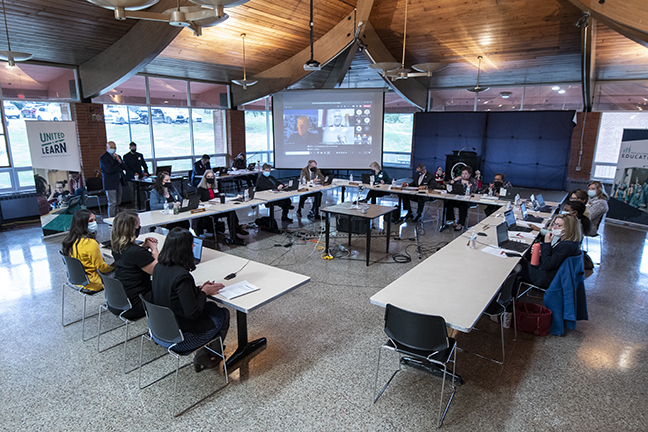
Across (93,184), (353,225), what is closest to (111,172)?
(93,184)

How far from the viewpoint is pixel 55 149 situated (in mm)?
7289

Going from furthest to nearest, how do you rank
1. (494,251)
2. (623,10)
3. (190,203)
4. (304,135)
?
(304,135), (190,203), (623,10), (494,251)

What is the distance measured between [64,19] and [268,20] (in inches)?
142

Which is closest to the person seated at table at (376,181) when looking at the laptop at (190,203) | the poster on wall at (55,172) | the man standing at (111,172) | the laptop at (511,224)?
the laptop at (511,224)

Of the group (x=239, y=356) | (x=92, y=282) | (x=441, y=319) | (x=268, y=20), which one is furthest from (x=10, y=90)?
(x=441, y=319)

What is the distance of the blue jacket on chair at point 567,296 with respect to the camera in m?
3.73

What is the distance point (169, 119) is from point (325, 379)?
10219 millimetres

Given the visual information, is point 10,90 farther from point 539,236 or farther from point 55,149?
point 539,236

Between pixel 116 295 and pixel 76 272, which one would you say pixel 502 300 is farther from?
pixel 76 272

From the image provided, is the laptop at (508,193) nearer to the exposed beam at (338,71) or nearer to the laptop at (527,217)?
the laptop at (527,217)

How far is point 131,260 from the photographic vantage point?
10.6 feet

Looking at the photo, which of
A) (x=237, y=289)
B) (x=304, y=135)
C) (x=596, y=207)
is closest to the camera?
(x=237, y=289)

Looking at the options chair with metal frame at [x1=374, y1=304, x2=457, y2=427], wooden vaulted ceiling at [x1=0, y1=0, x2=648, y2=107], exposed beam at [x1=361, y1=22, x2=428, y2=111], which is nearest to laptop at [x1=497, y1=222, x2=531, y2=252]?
chair with metal frame at [x1=374, y1=304, x2=457, y2=427]

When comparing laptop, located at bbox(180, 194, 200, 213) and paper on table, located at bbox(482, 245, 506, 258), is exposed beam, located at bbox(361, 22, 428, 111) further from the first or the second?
paper on table, located at bbox(482, 245, 506, 258)
